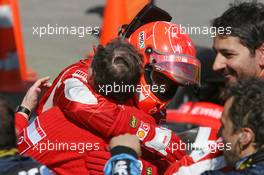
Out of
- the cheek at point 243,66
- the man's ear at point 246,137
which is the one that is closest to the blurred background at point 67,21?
the cheek at point 243,66

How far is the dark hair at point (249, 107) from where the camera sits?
2.79 meters

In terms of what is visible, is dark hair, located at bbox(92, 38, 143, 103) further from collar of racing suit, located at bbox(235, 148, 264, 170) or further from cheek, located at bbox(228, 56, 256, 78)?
collar of racing suit, located at bbox(235, 148, 264, 170)

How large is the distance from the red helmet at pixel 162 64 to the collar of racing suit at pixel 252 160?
834mm

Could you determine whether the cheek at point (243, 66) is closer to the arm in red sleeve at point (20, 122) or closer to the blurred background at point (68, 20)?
the arm in red sleeve at point (20, 122)

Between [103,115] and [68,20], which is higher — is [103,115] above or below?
above

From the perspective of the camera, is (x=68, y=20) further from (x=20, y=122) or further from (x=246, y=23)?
(x=246, y=23)

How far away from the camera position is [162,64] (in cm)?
357

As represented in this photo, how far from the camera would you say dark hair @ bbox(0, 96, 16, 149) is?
296 cm

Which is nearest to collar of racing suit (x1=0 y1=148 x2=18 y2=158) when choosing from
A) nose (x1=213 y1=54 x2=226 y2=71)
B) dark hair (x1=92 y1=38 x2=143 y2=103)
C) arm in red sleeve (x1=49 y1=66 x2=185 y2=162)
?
arm in red sleeve (x1=49 y1=66 x2=185 y2=162)

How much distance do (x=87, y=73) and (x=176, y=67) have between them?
0.42m

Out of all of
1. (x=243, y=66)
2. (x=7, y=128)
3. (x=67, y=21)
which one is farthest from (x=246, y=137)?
(x=67, y=21)

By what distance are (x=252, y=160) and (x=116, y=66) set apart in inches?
31.6

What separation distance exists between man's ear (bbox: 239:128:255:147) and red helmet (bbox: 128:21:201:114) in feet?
2.63

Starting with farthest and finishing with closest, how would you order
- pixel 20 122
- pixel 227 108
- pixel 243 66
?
pixel 20 122
pixel 243 66
pixel 227 108
